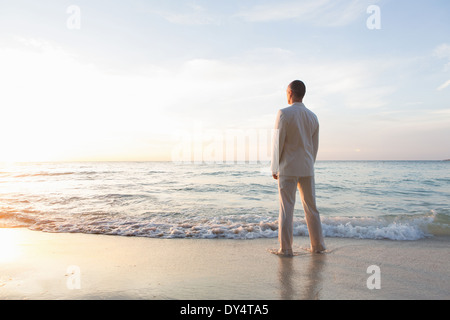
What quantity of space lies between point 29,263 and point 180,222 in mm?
3299

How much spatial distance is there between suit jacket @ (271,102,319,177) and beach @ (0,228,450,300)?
3.91 feet

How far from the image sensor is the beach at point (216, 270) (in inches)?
111

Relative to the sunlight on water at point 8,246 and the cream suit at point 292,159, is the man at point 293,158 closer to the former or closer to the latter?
the cream suit at point 292,159

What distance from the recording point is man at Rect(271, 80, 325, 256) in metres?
4.10

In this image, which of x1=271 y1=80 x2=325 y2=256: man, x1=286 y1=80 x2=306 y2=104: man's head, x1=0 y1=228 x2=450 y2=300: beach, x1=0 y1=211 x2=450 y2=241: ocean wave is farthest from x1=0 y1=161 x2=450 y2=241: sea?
x1=286 y1=80 x2=306 y2=104: man's head

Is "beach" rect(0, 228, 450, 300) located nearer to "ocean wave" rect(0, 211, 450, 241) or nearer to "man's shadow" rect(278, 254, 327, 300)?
"man's shadow" rect(278, 254, 327, 300)

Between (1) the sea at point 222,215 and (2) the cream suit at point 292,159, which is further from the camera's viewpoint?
(1) the sea at point 222,215

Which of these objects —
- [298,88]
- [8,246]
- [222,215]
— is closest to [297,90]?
[298,88]

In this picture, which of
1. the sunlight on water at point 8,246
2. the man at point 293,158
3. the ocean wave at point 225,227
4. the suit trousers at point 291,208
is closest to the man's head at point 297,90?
the man at point 293,158

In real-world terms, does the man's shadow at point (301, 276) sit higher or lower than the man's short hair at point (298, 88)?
lower

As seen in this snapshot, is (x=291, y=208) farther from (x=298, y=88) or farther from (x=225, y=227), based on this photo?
(x=225, y=227)

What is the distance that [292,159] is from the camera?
13.5ft

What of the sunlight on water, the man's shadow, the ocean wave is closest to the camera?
the man's shadow
